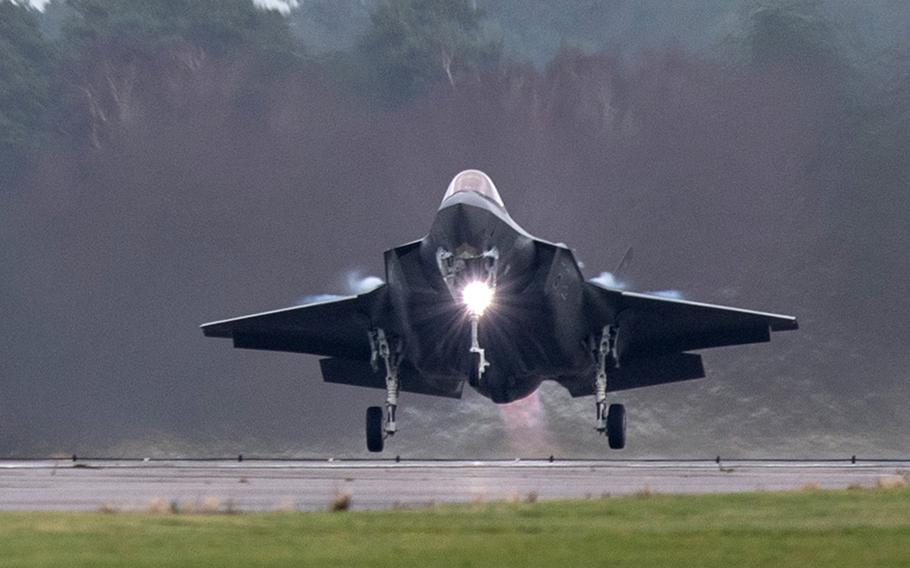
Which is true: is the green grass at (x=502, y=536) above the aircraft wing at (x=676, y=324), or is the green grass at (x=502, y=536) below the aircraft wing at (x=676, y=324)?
below

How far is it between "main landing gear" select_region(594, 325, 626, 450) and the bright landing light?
3954 mm

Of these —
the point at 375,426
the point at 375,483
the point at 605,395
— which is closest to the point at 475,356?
the point at 375,483

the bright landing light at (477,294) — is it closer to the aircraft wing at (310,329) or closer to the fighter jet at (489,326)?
the fighter jet at (489,326)

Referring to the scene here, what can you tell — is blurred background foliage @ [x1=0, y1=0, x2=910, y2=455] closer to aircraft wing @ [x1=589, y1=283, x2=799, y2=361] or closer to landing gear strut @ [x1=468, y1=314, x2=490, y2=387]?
aircraft wing @ [x1=589, y1=283, x2=799, y2=361]

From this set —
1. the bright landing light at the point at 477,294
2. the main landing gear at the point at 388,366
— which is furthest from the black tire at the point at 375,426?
the bright landing light at the point at 477,294

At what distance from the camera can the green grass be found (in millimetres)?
11570

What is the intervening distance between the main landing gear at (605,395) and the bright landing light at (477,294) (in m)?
3.95

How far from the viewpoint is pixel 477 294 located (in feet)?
76.7

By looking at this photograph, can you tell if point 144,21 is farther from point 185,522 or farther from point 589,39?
point 185,522

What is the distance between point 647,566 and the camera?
36.9ft

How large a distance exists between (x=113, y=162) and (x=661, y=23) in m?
17.0

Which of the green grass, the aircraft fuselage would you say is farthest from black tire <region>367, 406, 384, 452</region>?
the green grass

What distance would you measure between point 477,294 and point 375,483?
3424 mm

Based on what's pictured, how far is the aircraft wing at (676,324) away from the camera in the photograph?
2691 cm
